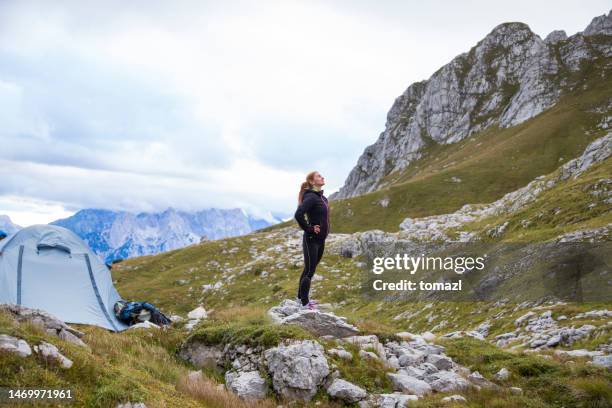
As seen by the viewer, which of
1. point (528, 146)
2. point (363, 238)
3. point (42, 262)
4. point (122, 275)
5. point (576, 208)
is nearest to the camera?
point (42, 262)

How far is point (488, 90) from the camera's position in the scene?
509 feet

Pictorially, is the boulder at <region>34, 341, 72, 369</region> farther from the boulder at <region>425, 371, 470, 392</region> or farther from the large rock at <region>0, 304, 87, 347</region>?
the boulder at <region>425, 371, 470, 392</region>

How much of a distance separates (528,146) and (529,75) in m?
53.5

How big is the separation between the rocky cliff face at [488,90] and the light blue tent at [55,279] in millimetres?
130429

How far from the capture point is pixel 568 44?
5551 inches

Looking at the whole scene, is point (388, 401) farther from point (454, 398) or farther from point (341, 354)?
point (341, 354)

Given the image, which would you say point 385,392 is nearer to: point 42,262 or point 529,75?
point 42,262

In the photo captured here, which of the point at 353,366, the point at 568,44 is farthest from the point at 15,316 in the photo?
the point at 568,44

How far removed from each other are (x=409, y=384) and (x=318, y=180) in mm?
6710

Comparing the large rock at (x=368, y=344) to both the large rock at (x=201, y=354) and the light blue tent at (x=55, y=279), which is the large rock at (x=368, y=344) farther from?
the light blue tent at (x=55, y=279)

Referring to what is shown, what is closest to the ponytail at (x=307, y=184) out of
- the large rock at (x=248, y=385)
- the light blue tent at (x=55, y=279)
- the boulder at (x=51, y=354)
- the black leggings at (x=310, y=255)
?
the black leggings at (x=310, y=255)

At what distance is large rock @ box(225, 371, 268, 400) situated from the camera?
8.60 meters

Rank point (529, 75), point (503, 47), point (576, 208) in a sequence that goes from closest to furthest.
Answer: point (576, 208) < point (529, 75) < point (503, 47)

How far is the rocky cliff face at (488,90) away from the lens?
131m
